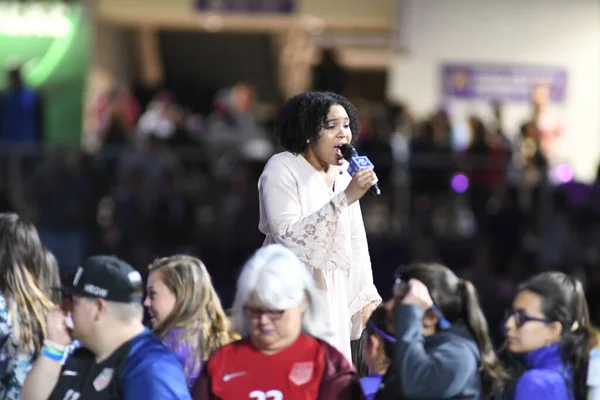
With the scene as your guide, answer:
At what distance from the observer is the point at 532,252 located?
48.6 feet

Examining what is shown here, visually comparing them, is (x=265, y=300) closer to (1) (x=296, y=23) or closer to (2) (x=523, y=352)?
(2) (x=523, y=352)

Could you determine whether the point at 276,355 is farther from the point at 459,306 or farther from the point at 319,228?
the point at 319,228

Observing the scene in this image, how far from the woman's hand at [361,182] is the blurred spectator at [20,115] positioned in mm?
10735

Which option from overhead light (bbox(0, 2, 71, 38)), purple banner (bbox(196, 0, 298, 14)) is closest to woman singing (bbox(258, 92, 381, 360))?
overhead light (bbox(0, 2, 71, 38))

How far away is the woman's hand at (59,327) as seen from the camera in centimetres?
520

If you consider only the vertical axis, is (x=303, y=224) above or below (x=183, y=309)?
above

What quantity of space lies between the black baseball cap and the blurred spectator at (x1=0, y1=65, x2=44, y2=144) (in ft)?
36.3

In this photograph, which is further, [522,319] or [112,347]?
[522,319]

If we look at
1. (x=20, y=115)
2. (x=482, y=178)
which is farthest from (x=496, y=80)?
(x=20, y=115)

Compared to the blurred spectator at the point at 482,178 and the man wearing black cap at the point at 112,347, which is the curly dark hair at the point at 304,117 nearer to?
the man wearing black cap at the point at 112,347

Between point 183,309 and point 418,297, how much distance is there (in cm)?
167

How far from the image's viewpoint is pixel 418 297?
497cm

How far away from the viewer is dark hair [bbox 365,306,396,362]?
5.31m

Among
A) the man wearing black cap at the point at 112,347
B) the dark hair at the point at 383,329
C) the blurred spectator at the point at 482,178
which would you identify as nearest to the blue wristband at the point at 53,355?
the man wearing black cap at the point at 112,347
